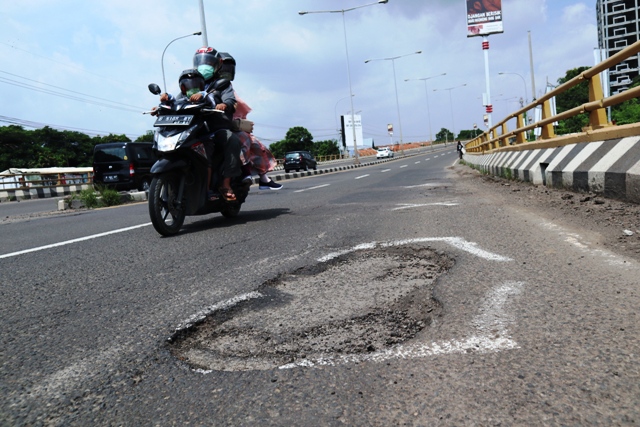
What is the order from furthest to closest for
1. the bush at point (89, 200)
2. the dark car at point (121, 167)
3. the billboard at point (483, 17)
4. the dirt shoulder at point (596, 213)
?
the billboard at point (483, 17) < the dark car at point (121, 167) < the bush at point (89, 200) < the dirt shoulder at point (596, 213)

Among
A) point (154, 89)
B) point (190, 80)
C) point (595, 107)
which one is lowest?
point (595, 107)

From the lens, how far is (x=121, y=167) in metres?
15.4

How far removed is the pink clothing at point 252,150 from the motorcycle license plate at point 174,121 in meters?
0.95

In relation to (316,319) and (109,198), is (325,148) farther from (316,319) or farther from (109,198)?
(316,319)

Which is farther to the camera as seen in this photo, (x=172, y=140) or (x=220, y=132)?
(x=220, y=132)

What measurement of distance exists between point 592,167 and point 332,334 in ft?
15.4

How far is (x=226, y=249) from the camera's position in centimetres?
416

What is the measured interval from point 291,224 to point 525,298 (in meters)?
3.35

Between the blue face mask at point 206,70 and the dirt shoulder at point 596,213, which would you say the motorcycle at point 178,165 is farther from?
the dirt shoulder at point 596,213

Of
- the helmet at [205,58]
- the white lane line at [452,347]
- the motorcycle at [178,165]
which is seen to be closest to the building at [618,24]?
the helmet at [205,58]

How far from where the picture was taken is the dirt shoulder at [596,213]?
349 centimetres

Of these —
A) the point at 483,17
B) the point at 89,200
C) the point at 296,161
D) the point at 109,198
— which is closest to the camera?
the point at 89,200

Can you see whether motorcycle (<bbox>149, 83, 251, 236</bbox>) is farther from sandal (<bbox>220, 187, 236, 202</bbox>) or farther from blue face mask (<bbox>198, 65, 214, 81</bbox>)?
blue face mask (<bbox>198, 65, 214, 81</bbox>)

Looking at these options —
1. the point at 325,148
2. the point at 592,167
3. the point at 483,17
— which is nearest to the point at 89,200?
the point at 592,167
